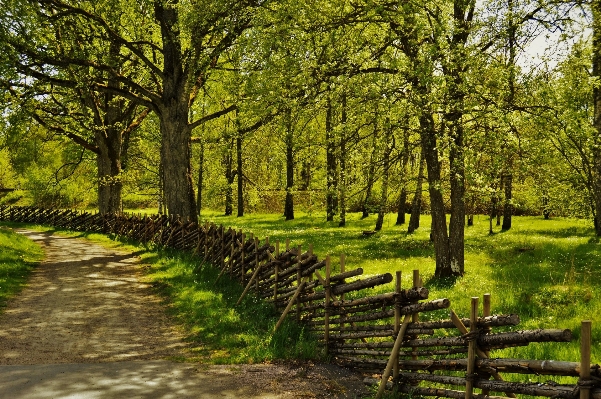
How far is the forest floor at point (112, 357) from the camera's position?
254 inches

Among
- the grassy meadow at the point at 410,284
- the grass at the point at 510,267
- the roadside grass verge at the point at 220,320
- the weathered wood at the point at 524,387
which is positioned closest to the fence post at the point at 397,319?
the weathered wood at the point at 524,387

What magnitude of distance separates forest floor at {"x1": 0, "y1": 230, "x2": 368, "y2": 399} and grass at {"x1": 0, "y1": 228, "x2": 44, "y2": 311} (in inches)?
13.5

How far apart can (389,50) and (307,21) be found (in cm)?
A: 331

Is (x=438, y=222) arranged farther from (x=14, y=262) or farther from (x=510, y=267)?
(x=14, y=262)

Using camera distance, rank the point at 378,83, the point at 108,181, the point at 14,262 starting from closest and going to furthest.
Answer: the point at 378,83 < the point at 14,262 < the point at 108,181

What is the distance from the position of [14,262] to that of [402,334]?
15581 millimetres

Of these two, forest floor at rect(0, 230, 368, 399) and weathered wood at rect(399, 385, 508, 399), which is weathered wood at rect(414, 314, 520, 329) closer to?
weathered wood at rect(399, 385, 508, 399)

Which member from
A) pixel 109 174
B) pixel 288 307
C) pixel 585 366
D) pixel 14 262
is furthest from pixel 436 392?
pixel 109 174

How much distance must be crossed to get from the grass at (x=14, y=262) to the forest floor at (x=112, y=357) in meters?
0.34

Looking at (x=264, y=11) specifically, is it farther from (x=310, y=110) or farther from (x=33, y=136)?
(x=33, y=136)

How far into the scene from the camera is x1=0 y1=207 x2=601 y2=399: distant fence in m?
4.73

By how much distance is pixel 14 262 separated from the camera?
56.5 feet

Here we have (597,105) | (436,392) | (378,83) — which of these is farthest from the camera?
(597,105)

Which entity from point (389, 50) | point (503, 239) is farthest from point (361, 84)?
point (503, 239)
